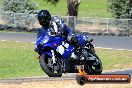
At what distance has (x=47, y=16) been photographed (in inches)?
447

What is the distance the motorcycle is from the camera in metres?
11.5

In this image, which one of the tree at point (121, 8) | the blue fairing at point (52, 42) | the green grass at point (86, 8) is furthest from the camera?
the green grass at point (86, 8)

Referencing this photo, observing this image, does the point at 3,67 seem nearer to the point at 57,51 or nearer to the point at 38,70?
the point at 38,70

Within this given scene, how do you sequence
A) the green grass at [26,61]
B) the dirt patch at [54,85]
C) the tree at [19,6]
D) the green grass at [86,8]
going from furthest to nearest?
the green grass at [86,8] → the tree at [19,6] → the green grass at [26,61] → the dirt patch at [54,85]

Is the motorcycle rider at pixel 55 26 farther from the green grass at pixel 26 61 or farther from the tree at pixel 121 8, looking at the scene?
the tree at pixel 121 8

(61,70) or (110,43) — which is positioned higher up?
(61,70)

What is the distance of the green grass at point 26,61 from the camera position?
73.1 ft

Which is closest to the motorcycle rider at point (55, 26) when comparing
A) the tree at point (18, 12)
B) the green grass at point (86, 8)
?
the tree at point (18, 12)

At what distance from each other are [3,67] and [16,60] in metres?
1.65

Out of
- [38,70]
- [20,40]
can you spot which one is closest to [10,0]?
[20,40]

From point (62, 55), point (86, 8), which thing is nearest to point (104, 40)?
point (62, 55)

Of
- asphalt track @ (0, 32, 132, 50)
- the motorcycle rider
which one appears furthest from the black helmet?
asphalt track @ (0, 32, 132, 50)

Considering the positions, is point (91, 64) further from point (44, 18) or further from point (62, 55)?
point (44, 18)

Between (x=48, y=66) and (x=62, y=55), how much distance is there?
16.3 inches
